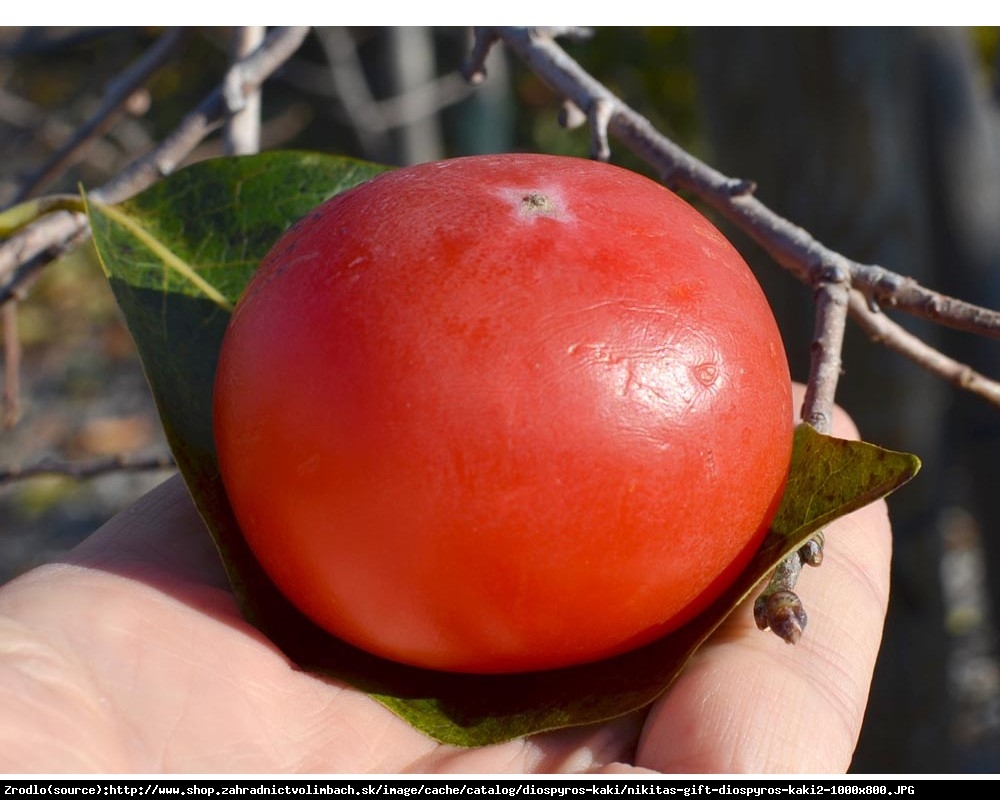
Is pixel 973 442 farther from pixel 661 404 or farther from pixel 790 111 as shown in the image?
pixel 661 404

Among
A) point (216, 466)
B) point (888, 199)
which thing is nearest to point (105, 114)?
point (216, 466)

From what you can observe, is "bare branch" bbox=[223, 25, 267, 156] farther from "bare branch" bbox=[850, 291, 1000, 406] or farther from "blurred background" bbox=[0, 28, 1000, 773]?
"bare branch" bbox=[850, 291, 1000, 406]

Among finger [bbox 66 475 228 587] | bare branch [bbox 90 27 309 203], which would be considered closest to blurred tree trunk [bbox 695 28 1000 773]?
bare branch [bbox 90 27 309 203]

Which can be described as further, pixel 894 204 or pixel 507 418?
pixel 894 204

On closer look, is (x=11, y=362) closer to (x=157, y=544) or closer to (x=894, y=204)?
(x=157, y=544)

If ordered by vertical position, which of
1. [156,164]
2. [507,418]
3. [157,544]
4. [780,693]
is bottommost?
[780,693]
